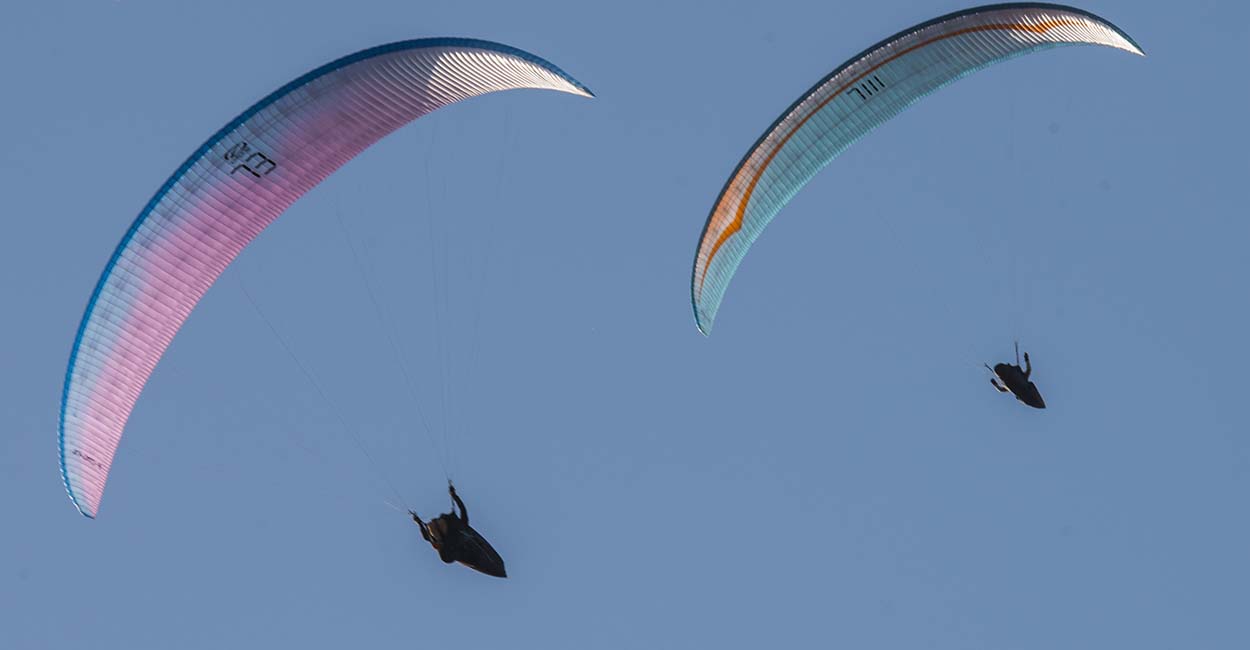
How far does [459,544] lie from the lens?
46.8 meters

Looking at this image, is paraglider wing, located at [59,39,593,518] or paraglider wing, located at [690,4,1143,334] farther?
paraglider wing, located at [690,4,1143,334]

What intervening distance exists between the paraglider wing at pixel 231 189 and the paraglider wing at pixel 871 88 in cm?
583

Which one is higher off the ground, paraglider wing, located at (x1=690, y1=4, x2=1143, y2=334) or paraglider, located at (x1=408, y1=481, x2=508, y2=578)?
paraglider wing, located at (x1=690, y1=4, x2=1143, y2=334)

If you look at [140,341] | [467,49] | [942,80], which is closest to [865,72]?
[942,80]

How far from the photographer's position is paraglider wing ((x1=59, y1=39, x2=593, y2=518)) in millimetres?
43531

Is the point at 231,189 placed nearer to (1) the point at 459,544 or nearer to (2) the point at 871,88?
(1) the point at 459,544

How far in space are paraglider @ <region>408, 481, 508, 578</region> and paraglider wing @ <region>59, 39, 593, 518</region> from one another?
6244 millimetres

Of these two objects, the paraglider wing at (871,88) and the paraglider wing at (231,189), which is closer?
the paraglider wing at (231,189)

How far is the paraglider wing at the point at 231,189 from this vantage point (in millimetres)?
43531

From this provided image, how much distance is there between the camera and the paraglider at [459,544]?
4684cm

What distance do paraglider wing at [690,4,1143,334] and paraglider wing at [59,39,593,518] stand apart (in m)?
5.83

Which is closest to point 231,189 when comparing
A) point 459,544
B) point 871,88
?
point 459,544

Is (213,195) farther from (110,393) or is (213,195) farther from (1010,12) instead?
(1010,12)

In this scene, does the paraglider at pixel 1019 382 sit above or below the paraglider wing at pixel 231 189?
above
